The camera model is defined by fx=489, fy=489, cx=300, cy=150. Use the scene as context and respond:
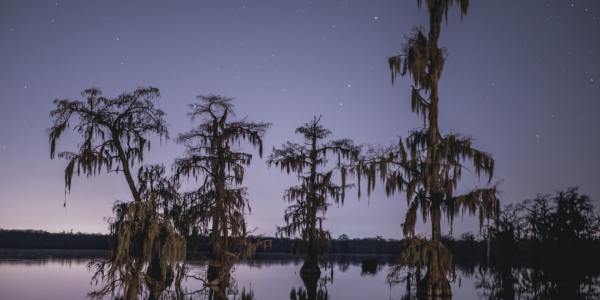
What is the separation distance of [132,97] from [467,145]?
574 inches

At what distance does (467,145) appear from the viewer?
18.1m

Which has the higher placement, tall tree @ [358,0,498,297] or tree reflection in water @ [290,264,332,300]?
tall tree @ [358,0,498,297]

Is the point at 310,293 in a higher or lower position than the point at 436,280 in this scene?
lower

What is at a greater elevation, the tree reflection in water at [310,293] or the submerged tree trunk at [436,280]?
the submerged tree trunk at [436,280]

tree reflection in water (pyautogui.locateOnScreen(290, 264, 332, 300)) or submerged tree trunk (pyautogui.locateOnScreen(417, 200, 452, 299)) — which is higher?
submerged tree trunk (pyautogui.locateOnScreen(417, 200, 452, 299))

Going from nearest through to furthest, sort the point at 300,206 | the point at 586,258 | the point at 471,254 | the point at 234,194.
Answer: the point at 234,194 → the point at 300,206 → the point at 586,258 → the point at 471,254

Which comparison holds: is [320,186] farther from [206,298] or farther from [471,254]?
[471,254]

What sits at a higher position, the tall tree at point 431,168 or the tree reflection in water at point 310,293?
the tall tree at point 431,168

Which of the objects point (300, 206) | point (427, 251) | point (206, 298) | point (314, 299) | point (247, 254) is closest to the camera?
point (427, 251)

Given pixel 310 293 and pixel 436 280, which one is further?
pixel 310 293

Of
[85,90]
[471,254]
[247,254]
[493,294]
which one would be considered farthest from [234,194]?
[471,254]

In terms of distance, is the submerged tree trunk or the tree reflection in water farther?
the tree reflection in water

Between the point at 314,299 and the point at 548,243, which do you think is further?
the point at 548,243

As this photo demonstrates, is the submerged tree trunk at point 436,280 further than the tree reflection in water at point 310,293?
No
